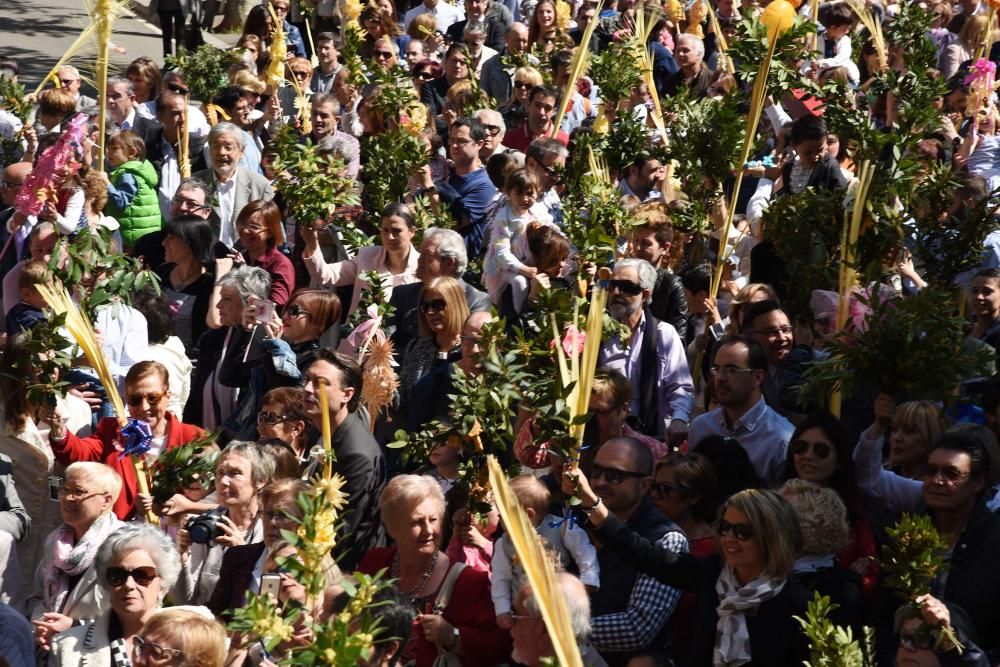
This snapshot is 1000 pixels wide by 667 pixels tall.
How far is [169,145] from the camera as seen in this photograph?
12547mm

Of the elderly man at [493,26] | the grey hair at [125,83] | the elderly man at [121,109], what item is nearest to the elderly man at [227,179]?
the elderly man at [121,109]

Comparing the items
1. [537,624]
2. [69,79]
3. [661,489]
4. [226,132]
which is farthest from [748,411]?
[69,79]

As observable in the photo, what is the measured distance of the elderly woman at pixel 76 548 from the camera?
642cm

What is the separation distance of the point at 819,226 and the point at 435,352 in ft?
7.38

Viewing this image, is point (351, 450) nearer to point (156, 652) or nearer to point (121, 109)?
point (156, 652)

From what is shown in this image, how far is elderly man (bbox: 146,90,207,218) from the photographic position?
40.5 feet

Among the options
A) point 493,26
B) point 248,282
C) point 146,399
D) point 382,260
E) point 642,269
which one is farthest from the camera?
point 493,26

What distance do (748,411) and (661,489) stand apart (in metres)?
1.09

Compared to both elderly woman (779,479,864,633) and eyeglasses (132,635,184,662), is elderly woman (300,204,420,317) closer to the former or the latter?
elderly woman (779,479,864,633)

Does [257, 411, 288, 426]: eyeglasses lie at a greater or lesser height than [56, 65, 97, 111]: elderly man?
greater

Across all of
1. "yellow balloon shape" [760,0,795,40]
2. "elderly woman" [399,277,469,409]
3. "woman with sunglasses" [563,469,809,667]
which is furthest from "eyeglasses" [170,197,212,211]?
"woman with sunglasses" [563,469,809,667]

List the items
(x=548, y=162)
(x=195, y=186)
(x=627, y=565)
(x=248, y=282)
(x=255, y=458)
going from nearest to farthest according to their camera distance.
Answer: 1. (x=627, y=565)
2. (x=255, y=458)
3. (x=248, y=282)
4. (x=195, y=186)
5. (x=548, y=162)

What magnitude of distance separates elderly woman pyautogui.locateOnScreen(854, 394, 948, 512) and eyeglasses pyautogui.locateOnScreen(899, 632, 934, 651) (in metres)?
1.47

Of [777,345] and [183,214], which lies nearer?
[777,345]
